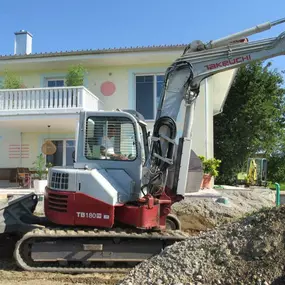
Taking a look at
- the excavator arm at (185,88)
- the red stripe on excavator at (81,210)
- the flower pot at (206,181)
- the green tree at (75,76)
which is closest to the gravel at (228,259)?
the red stripe on excavator at (81,210)

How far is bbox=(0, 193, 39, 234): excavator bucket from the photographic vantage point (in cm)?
661

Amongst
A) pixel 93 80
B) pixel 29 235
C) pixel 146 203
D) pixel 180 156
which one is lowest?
pixel 29 235

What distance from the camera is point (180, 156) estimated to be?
6.77 meters

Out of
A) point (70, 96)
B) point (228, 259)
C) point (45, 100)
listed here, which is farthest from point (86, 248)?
point (45, 100)

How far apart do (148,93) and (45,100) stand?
4.40 m

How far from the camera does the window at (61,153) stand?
57.1ft

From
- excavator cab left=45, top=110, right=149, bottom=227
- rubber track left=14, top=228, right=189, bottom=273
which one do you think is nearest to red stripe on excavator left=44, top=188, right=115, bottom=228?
excavator cab left=45, top=110, right=149, bottom=227

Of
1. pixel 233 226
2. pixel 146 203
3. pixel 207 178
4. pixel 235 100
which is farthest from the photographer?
pixel 235 100

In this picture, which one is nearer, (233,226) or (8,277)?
(233,226)

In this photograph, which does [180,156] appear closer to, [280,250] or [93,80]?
[280,250]

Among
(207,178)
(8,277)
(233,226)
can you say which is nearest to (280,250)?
(233,226)

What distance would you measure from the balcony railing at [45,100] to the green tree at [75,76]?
798 millimetres

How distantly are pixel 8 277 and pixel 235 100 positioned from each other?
25964 mm

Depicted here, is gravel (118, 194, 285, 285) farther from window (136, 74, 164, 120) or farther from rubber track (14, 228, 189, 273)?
window (136, 74, 164, 120)
